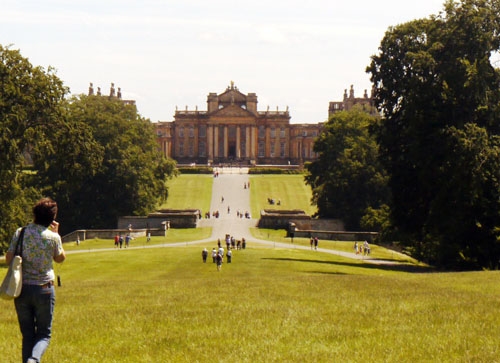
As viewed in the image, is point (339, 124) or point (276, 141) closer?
point (339, 124)

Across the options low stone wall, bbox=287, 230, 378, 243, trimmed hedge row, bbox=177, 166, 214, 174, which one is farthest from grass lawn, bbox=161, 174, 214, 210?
low stone wall, bbox=287, 230, 378, 243

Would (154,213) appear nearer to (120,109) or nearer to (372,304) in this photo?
(120,109)

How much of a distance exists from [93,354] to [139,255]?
36.5m

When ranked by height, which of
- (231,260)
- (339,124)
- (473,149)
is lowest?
(231,260)

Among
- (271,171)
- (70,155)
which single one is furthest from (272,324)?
(271,171)

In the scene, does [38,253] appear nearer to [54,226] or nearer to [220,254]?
[54,226]

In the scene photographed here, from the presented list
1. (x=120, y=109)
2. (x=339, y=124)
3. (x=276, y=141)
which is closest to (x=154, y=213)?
(x=120, y=109)

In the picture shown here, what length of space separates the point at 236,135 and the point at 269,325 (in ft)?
529

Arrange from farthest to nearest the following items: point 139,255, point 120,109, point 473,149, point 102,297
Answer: point 120,109 < point 139,255 < point 473,149 < point 102,297

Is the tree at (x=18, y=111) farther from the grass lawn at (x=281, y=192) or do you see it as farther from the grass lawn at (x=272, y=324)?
the grass lawn at (x=281, y=192)

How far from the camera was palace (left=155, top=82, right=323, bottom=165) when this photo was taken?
17275 cm

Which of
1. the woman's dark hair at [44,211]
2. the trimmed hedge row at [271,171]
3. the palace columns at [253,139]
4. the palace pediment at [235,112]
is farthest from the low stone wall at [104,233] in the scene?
the palace pediment at [235,112]

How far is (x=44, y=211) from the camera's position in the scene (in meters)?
9.42

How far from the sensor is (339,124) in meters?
83.4
